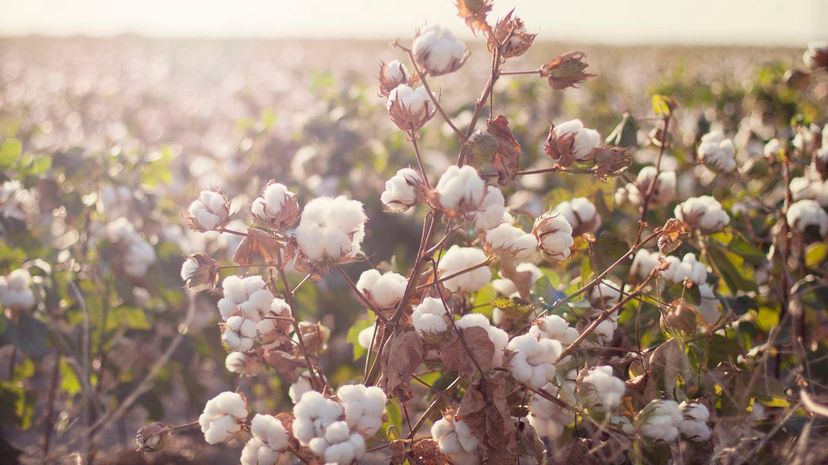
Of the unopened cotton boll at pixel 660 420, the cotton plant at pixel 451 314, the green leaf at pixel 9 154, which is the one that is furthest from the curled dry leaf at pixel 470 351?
the green leaf at pixel 9 154

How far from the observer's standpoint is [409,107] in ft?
3.10

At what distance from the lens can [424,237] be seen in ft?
3.39

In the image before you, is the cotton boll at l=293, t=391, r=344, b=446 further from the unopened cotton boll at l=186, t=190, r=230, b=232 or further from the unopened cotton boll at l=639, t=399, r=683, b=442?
the unopened cotton boll at l=639, t=399, r=683, b=442

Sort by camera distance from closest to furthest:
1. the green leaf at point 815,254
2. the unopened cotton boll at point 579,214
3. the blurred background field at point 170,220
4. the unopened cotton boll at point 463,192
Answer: the unopened cotton boll at point 463,192 → the unopened cotton boll at point 579,214 → the green leaf at point 815,254 → the blurred background field at point 170,220

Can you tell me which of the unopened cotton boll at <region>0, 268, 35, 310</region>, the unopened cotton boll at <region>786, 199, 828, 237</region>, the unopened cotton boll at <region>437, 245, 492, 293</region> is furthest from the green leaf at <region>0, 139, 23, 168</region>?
the unopened cotton boll at <region>786, 199, 828, 237</region>

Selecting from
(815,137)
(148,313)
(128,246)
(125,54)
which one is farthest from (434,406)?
(125,54)

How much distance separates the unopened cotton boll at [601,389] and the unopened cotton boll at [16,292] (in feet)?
3.86

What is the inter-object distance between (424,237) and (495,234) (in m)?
0.10

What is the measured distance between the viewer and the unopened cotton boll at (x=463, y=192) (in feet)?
2.79

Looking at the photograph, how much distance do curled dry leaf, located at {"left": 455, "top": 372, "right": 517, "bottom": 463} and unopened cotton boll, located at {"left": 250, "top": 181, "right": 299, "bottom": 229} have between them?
1.08 feet

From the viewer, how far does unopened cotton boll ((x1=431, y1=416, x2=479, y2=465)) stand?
979 mm

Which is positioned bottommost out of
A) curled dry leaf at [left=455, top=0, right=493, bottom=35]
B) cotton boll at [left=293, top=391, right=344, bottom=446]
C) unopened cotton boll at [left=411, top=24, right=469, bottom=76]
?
cotton boll at [left=293, top=391, right=344, bottom=446]

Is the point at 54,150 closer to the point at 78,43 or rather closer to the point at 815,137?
the point at 815,137

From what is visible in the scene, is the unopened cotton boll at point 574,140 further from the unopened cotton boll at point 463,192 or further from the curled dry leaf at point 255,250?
the curled dry leaf at point 255,250
